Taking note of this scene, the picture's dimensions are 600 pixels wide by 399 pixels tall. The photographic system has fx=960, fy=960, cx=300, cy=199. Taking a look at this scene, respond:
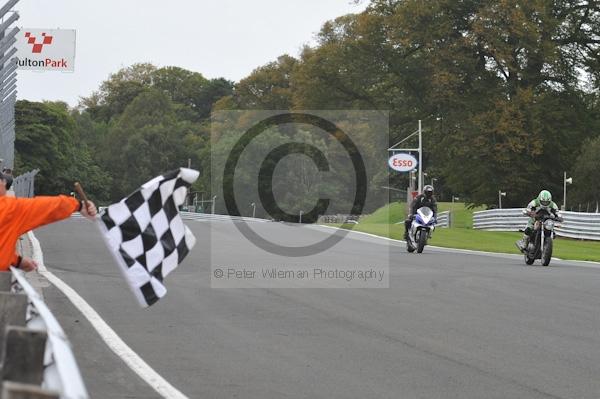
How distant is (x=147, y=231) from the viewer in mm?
6531

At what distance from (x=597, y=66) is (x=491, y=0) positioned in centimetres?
661

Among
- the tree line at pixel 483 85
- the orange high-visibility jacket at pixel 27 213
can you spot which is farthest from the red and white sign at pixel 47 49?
the orange high-visibility jacket at pixel 27 213

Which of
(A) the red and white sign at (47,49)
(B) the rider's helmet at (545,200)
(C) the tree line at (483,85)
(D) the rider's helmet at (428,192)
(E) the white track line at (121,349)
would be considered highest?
(A) the red and white sign at (47,49)

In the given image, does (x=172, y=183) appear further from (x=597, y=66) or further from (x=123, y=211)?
(x=597, y=66)

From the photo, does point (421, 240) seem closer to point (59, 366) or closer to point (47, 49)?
point (59, 366)

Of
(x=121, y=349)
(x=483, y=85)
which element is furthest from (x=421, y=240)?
(x=483, y=85)

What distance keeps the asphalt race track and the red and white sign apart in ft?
216

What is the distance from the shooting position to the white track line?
670cm

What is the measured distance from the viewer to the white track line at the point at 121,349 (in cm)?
670

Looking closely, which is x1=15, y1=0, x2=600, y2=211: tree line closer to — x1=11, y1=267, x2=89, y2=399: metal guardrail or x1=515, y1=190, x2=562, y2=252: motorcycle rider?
x1=515, y1=190, x2=562, y2=252: motorcycle rider

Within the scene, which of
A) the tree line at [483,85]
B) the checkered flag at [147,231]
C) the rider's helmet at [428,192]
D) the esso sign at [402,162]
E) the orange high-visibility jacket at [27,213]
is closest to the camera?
the orange high-visibility jacket at [27,213]

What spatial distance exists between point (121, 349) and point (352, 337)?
89.3 inches

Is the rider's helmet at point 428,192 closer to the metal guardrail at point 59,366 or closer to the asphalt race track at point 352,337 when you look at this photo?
the asphalt race track at point 352,337

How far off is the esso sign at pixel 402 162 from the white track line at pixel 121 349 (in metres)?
41.4
